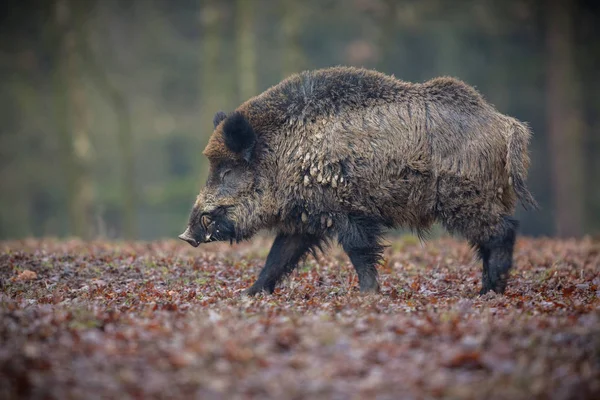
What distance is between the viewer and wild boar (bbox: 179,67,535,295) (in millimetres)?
9125

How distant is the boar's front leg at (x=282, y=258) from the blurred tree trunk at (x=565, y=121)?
52.3ft

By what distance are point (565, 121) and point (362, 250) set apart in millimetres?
16277

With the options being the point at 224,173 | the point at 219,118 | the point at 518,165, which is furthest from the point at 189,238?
the point at 518,165

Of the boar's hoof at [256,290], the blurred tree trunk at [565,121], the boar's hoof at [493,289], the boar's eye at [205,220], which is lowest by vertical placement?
the boar's hoof at [256,290]

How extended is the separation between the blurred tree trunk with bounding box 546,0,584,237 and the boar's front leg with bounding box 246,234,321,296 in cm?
1594

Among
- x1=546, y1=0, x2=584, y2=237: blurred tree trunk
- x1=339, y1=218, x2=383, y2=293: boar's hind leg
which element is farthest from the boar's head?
x1=546, y1=0, x2=584, y2=237: blurred tree trunk

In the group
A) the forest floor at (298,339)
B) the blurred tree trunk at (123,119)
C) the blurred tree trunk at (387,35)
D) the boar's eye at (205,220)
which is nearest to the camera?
the forest floor at (298,339)

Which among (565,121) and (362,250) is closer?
(362,250)

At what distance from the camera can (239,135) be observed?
9.73 meters

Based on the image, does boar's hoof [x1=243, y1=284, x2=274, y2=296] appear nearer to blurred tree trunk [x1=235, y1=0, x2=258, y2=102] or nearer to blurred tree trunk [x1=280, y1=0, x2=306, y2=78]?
blurred tree trunk [x1=280, y1=0, x2=306, y2=78]

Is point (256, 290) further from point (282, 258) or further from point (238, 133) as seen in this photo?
point (238, 133)

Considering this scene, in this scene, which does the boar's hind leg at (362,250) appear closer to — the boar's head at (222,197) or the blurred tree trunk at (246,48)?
the boar's head at (222,197)

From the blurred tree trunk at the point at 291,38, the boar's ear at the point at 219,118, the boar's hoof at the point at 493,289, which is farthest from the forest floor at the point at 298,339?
the blurred tree trunk at the point at 291,38

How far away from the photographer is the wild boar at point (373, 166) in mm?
9125
